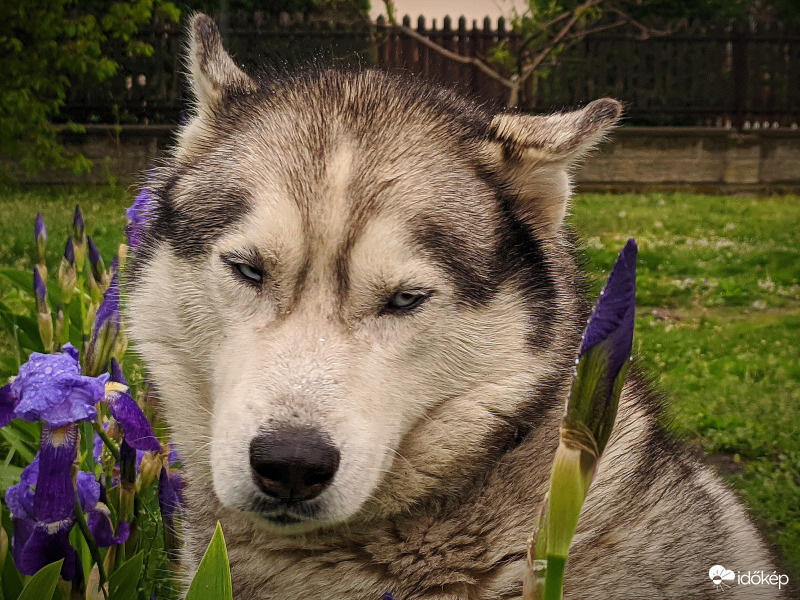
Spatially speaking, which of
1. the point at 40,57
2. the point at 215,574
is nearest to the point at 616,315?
the point at 215,574

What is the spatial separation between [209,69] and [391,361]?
1.20 m

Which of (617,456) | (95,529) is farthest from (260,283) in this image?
(617,456)

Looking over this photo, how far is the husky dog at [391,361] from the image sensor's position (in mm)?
1946

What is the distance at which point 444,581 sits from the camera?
2059 millimetres

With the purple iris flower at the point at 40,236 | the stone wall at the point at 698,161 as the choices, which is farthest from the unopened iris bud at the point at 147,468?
the stone wall at the point at 698,161

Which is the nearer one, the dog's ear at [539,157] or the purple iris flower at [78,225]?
the dog's ear at [539,157]

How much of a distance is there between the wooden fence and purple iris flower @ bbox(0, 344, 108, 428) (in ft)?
46.8

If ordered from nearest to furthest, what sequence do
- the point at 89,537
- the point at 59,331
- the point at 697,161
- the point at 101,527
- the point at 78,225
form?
1. the point at 89,537
2. the point at 101,527
3. the point at 59,331
4. the point at 78,225
5. the point at 697,161

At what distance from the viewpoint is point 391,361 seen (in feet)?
6.84

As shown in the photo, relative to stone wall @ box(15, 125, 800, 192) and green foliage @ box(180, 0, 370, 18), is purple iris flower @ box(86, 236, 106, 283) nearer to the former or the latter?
green foliage @ box(180, 0, 370, 18)

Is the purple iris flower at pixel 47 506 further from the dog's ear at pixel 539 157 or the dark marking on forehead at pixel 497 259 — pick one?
the dog's ear at pixel 539 157

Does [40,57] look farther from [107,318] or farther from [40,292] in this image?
[107,318]

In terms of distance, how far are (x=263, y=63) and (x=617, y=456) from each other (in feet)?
6.10

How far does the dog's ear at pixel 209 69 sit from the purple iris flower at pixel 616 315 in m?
1.88
